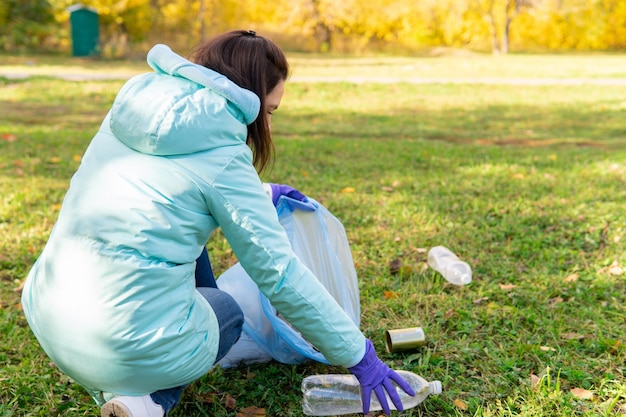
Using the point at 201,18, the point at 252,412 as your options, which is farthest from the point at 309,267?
the point at 201,18

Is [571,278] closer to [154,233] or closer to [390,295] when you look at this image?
[390,295]

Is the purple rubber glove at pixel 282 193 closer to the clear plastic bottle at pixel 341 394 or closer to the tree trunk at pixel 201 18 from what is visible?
the clear plastic bottle at pixel 341 394

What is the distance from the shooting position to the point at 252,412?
2.18 metres

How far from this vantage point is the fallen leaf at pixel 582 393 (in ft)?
7.15

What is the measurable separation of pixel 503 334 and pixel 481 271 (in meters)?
0.68

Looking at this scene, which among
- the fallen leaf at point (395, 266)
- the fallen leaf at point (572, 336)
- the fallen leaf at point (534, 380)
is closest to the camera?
the fallen leaf at point (534, 380)

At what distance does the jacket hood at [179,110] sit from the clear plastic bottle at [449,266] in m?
1.88

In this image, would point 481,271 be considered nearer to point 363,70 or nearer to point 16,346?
point 16,346

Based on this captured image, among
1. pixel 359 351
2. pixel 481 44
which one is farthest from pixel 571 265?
pixel 481 44

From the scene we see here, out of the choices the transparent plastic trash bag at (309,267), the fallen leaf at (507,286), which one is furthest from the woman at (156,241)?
the fallen leaf at (507,286)

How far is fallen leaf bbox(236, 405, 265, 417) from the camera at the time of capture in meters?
2.17

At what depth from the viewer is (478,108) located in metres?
9.73

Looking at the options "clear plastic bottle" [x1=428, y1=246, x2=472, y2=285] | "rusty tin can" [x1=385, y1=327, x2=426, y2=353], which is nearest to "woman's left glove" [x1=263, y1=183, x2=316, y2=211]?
"rusty tin can" [x1=385, y1=327, x2=426, y2=353]

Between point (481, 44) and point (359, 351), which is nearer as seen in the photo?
Result: point (359, 351)
